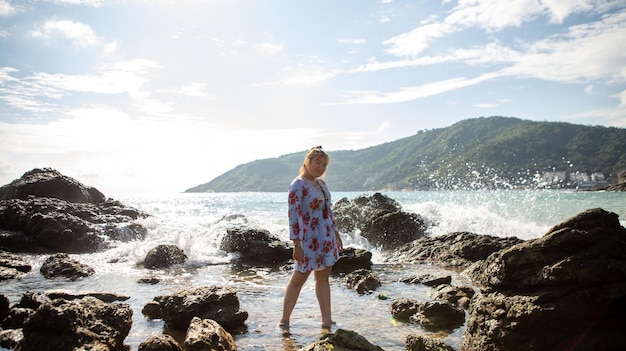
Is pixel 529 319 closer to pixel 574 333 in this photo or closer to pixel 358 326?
pixel 574 333

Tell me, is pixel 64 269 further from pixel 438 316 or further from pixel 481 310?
pixel 481 310

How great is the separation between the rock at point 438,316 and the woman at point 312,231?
1.35 meters

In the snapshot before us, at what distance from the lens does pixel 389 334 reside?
5086 mm

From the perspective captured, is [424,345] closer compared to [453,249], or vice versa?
[424,345]

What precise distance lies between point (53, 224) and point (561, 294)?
51.2ft

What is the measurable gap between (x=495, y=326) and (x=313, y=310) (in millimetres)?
3068

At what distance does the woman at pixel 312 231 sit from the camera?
506 cm

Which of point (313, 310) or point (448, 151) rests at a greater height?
point (448, 151)

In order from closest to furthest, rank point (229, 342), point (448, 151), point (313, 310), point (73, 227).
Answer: point (229, 342) → point (313, 310) → point (73, 227) → point (448, 151)

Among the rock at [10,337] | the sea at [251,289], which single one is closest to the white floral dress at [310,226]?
the sea at [251,289]

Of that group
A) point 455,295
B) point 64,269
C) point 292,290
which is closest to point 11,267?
point 64,269

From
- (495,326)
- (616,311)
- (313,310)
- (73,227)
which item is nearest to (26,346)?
(313,310)

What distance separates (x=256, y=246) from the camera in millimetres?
12102

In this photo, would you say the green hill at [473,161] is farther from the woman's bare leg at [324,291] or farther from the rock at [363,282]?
the woman's bare leg at [324,291]
